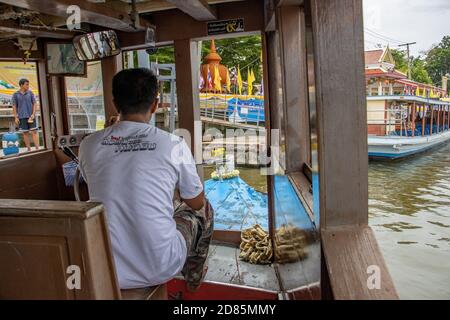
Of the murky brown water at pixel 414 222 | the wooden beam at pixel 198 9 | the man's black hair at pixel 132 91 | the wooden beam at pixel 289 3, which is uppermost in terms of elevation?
the wooden beam at pixel 198 9

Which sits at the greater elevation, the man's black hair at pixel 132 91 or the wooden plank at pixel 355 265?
the man's black hair at pixel 132 91

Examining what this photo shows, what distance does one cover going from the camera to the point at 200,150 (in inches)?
170

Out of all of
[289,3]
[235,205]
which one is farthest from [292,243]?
[235,205]

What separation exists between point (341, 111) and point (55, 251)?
113 cm

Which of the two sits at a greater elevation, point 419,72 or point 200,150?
point 419,72

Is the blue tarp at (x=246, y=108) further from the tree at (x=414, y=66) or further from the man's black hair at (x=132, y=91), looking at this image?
the tree at (x=414, y=66)

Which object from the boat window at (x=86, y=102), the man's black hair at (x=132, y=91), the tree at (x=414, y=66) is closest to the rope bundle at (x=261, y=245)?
the man's black hair at (x=132, y=91)

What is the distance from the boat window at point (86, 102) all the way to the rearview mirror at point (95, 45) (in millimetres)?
570

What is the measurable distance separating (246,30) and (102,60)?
1758mm

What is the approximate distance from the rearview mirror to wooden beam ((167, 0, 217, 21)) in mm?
935

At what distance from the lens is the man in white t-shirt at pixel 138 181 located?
1.56m

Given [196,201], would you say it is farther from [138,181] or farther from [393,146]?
[393,146]

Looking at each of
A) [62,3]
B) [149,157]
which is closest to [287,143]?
[149,157]

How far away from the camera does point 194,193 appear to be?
5.85 ft
